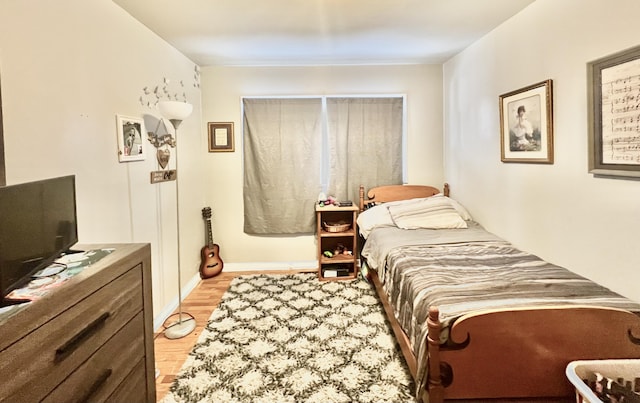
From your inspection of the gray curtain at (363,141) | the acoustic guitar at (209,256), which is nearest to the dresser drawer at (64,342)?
the acoustic guitar at (209,256)

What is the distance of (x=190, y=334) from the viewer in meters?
2.73

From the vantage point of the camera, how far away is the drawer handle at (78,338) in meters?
1.08

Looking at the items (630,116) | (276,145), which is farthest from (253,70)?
(630,116)

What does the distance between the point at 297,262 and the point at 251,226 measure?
0.70 meters

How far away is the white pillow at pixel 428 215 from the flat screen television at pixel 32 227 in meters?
2.73

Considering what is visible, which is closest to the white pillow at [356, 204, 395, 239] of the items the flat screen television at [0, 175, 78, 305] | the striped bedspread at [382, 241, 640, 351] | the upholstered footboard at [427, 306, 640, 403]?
the striped bedspread at [382, 241, 640, 351]

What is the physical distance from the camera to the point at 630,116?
173 centimetres

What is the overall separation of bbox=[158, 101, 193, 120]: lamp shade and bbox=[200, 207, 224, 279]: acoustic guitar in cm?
155

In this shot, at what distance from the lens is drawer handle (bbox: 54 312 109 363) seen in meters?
1.08

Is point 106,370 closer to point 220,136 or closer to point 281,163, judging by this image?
point 281,163

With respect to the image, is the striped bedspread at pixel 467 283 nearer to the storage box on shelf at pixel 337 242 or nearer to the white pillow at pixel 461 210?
the white pillow at pixel 461 210

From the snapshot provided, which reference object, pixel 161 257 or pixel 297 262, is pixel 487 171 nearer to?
pixel 297 262

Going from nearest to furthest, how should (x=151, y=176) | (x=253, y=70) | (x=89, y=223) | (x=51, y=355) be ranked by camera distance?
(x=51, y=355) < (x=89, y=223) < (x=151, y=176) < (x=253, y=70)

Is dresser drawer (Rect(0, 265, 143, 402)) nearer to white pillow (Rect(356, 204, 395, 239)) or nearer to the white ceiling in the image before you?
A: the white ceiling
